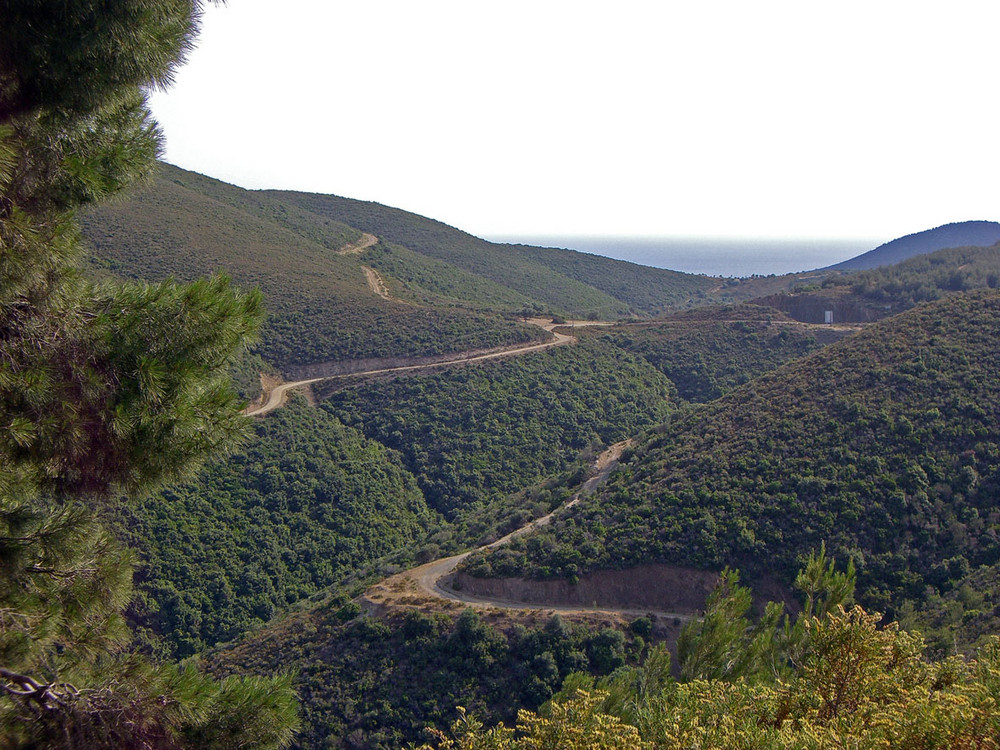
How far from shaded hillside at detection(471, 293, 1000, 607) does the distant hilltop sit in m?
78.3

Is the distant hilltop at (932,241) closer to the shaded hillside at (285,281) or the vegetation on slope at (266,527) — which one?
the shaded hillside at (285,281)

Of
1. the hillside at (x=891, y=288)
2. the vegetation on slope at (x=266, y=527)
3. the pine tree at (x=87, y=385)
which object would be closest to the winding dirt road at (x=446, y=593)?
the vegetation on slope at (x=266, y=527)

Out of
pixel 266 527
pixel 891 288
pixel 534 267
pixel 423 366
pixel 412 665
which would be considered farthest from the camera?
pixel 534 267

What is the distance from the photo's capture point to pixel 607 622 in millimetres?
15711

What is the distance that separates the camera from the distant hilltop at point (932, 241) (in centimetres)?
9294

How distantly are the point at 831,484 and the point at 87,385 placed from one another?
58.4 feet

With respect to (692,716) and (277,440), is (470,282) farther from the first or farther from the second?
(692,716)

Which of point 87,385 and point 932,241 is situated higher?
point 932,241

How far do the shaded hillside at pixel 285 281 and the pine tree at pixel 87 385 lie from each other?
94.4 feet

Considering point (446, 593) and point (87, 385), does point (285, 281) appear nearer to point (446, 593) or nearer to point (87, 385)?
point (446, 593)

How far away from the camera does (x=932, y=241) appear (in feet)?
324

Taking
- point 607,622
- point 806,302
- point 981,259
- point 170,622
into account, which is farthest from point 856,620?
point 981,259

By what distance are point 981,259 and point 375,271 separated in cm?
4179

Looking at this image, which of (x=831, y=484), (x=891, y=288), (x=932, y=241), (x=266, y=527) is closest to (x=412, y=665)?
(x=266, y=527)
